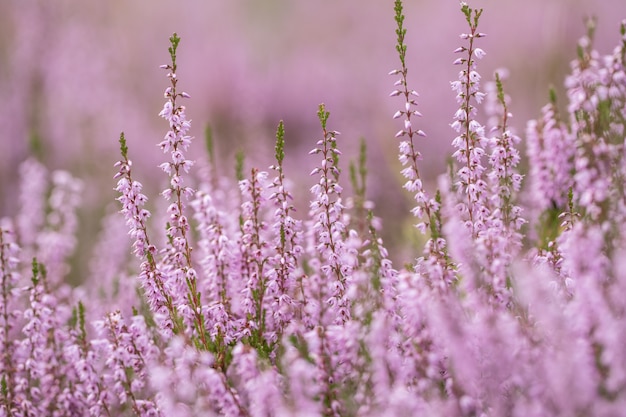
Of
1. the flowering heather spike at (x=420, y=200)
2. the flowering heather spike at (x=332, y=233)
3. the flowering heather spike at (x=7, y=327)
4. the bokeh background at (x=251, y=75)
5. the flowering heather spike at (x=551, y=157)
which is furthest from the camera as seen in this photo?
the bokeh background at (x=251, y=75)

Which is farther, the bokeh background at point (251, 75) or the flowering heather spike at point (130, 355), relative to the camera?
the bokeh background at point (251, 75)

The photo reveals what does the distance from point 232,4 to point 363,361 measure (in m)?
18.1

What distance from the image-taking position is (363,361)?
2.66m

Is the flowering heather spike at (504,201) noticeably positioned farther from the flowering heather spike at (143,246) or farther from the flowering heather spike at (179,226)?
the flowering heather spike at (143,246)

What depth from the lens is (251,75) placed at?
1364 centimetres

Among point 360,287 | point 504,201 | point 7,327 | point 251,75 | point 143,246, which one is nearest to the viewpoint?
point 360,287

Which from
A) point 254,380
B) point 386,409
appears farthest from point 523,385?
point 254,380

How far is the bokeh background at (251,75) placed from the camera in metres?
9.80

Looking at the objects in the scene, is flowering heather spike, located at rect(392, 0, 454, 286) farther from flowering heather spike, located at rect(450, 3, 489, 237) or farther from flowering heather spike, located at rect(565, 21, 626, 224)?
flowering heather spike, located at rect(565, 21, 626, 224)

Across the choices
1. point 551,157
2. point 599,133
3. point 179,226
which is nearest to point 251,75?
point 551,157

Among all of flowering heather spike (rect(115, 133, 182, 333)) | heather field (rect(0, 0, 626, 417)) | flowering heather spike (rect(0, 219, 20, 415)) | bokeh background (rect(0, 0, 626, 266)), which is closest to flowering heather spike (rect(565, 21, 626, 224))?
heather field (rect(0, 0, 626, 417))

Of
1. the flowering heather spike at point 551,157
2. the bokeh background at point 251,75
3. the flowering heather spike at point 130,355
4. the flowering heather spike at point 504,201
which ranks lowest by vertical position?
the flowering heather spike at point 130,355

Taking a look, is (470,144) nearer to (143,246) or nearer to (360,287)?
(360,287)

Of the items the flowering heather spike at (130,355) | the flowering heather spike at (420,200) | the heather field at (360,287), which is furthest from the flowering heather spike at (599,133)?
the flowering heather spike at (130,355)
